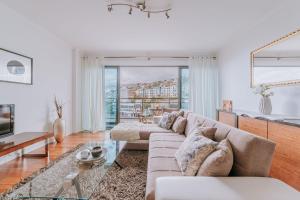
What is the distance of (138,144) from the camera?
370 cm

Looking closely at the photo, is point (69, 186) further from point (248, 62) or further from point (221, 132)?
point (248, 62)

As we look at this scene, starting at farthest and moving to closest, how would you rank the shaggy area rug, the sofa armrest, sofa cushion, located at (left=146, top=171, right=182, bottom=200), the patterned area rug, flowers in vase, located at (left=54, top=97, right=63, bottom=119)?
flowers in vase, located at (left=54, top=97, right=63, bottom=119) → the shaggy area rug → the patterned area rug → sofa cushion, located at (left=146, top=171, right=182, bottom=200) → the sofa armrest

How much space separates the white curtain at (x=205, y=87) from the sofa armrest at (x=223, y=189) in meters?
4.65

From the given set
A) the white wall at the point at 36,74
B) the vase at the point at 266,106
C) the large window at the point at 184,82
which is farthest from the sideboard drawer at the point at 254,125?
the white wall at the point at 36,74

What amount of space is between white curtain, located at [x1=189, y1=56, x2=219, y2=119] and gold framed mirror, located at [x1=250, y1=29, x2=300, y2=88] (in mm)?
2094

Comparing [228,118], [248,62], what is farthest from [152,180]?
[248,62]

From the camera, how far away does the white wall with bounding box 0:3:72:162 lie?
10.6 ft

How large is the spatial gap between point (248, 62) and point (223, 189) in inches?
137

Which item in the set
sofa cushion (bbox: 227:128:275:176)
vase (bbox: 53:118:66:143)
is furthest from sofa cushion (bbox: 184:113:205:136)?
vase (bbox: 53:118:66:143)

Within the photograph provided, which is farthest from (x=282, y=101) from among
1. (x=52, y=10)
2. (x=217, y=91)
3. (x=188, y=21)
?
(x=52, y=10)

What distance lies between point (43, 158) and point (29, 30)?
2.37 metres

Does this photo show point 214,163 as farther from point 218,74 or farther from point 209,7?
point 218,74

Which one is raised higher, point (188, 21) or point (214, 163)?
point (188, 21)

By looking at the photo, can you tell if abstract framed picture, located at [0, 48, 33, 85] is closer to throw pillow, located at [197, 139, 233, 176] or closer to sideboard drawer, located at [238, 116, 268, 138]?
throw pillow, located at [197, 139, 233, 176]
